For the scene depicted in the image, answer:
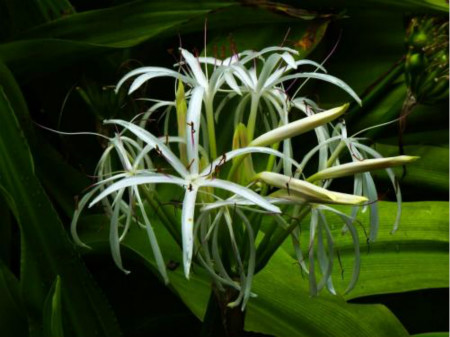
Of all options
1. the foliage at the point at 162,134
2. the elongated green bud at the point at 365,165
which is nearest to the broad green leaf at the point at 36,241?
the foliage at the point at 162,134

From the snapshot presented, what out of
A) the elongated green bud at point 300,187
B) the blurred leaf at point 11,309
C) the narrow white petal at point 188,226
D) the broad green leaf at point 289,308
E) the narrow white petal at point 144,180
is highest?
the narrow white petal at point 144,180

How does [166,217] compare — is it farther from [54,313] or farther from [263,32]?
[263,32]

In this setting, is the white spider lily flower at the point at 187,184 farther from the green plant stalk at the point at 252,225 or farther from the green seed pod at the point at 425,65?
the green seed pod at the point at 425,65

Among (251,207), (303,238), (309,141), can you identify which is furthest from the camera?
(309,141)

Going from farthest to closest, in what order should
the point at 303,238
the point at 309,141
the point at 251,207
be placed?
the point at 309,141 < the point at 303,238 < the point at 251,207

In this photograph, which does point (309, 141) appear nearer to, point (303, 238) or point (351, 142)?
point (303, 238)

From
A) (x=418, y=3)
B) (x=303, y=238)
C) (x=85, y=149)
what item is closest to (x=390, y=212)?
(x=303, y=238)

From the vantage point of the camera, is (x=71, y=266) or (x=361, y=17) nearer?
(x=71, y=266)

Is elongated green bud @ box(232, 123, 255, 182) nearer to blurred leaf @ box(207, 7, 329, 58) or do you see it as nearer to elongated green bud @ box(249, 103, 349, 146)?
elongated green bud @ box(249, 103, 349, 146)
